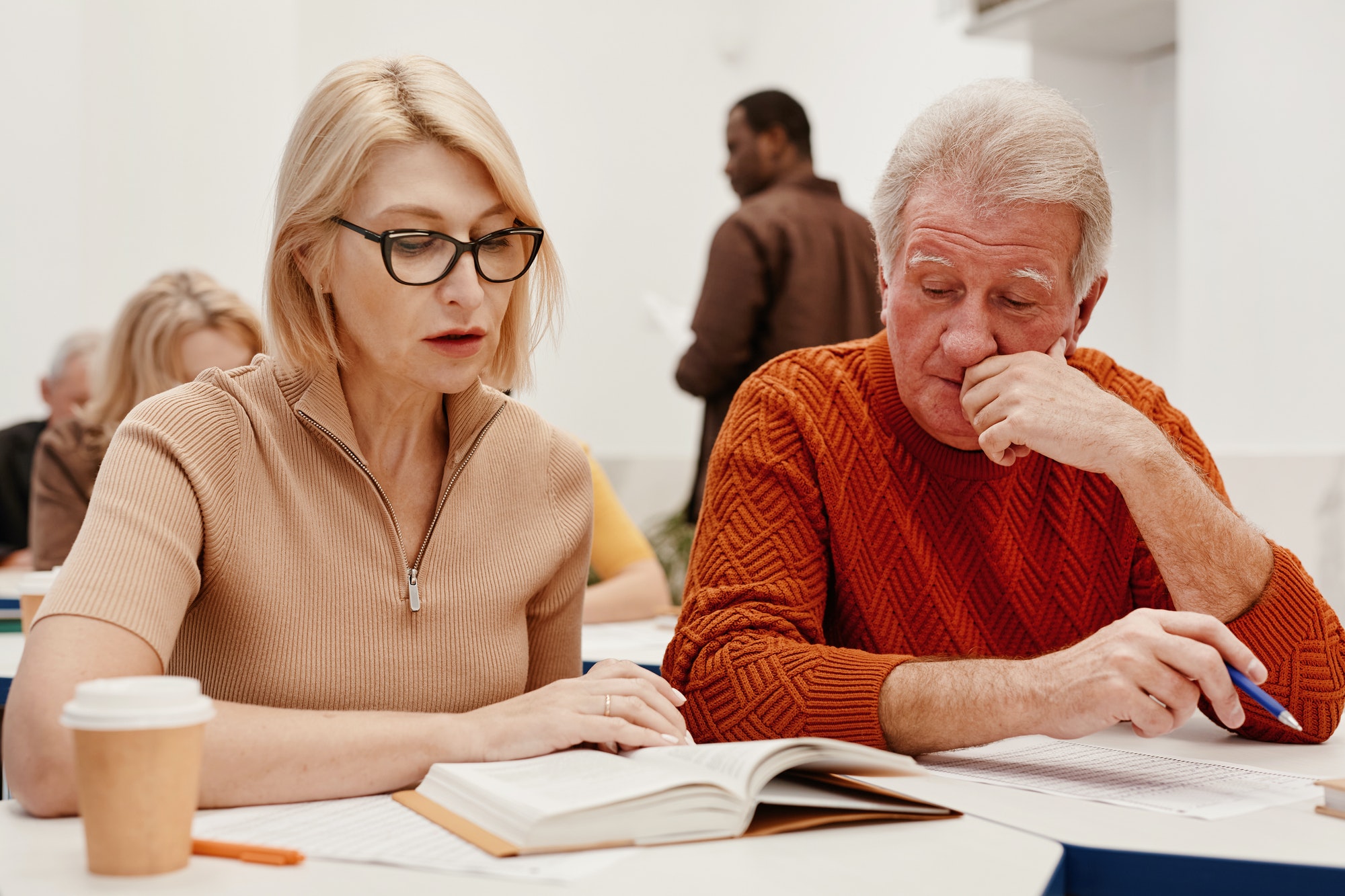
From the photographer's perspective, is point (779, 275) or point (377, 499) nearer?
point (377, 499)

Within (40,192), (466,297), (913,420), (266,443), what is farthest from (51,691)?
(40,192)

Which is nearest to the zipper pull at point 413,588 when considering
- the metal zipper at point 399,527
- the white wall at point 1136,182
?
the metal zipper at point 399,527

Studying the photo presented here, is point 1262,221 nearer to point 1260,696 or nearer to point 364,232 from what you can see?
point 1260,696

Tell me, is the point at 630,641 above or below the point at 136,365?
below

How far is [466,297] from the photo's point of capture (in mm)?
1245

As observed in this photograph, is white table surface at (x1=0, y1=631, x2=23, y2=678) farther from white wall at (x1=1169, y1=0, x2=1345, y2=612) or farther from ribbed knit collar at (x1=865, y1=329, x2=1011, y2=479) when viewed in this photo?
white wall at (x1=1169, y1=0, x2=1345, y2=612)

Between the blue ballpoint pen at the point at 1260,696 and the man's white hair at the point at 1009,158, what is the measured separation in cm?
52

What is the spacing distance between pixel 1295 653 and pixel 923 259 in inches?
22.7

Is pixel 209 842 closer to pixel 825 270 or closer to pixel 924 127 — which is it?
pixel 924 127

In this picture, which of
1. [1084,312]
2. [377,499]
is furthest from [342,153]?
[1084,312]

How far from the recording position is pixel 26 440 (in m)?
3.93

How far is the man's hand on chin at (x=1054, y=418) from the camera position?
1.33 metres

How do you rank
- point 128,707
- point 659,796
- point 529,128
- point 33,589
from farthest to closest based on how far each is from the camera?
point 529,128 < point 33,589 < point 659,796 < point 128,707

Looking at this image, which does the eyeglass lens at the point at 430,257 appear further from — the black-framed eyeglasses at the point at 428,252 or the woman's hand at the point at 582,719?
the woman's hand at the point at 582,719
